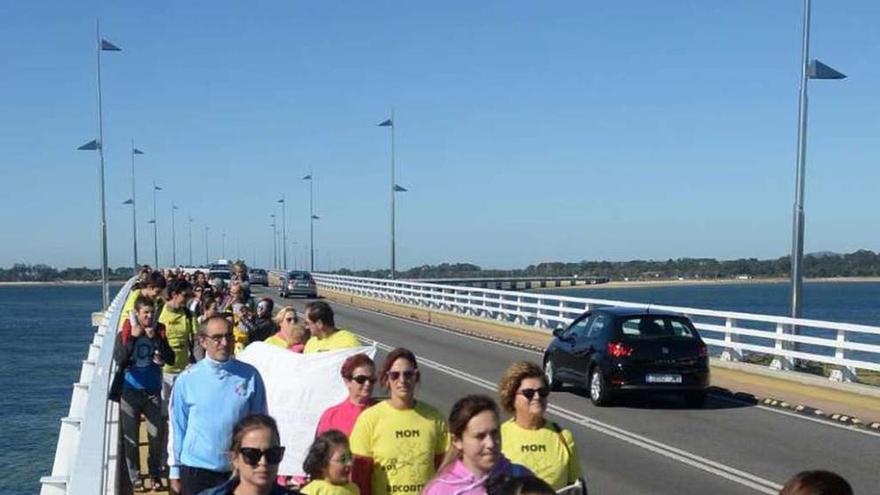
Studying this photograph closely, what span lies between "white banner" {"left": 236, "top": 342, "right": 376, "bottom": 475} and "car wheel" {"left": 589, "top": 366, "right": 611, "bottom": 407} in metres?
9.18

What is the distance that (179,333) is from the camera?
11547 millimetres

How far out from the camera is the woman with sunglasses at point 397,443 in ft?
18.8

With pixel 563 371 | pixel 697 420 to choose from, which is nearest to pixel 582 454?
pixel 697 420

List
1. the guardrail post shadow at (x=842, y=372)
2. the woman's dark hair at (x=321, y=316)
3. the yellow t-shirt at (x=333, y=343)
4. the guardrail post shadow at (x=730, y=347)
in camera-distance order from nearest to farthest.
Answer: the yellow t-shirt at (x=333, y=343) < the woman's dark hair at (x=321, y=316) < the guardrail post shadow at (x=842, y=372) < the guardrail post shadow at (x=730, y=347)

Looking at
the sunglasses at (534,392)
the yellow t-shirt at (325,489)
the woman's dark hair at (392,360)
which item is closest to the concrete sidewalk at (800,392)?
the sunglasses at (534,392)

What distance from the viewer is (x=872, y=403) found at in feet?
52.7

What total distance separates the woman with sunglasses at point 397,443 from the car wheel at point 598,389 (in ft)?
35.7

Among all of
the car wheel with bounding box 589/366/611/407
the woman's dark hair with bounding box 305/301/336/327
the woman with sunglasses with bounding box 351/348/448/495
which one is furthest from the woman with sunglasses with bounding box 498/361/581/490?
the car wheel with bounding box 589/366/611/407

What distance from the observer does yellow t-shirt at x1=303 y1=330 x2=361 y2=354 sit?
8.20m

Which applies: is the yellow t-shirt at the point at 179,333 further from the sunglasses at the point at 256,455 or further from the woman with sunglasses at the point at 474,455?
the sunglasses at the point at 256,455

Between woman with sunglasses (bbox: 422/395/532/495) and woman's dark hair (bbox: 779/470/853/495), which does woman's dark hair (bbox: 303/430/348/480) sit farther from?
woman's dark hair (bbox: 779/470/853/495)

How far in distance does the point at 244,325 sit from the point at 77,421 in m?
4.32

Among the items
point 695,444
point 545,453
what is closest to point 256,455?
point 545,453

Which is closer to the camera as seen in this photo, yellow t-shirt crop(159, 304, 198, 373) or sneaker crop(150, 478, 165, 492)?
sneaker crop(150, 478, 165, 492)
